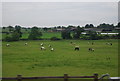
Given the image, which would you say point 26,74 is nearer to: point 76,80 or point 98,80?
point 76,80

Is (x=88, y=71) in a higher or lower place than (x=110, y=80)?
lower

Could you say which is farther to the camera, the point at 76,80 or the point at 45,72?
the point at 45,72

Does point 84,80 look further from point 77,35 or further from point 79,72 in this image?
point 77,35

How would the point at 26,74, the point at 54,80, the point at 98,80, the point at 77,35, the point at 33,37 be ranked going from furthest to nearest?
1. the point at 77,35
2. the point at 33,37
3. the point at 26,74
4. the point at 54,80
5. the point at 98,80

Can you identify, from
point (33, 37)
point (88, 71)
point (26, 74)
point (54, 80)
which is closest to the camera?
point (54, 80)

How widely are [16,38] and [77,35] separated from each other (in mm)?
21365

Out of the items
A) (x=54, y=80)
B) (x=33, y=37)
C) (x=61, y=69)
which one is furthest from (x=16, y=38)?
(x=54, y=80)

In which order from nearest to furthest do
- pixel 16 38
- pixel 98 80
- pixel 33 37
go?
Answer: pixel 98 80 → pixel 16 38 → pixel 33 37

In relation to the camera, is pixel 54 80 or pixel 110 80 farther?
pixel 54 80

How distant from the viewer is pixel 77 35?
2911 inches

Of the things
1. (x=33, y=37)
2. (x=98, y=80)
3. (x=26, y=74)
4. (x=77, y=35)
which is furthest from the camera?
(x=77, y=35)

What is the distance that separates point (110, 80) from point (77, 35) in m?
65.9

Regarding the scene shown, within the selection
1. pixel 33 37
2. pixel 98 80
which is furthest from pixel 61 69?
pixel 33 37

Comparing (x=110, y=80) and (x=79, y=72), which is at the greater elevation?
(x=110, y=80)
